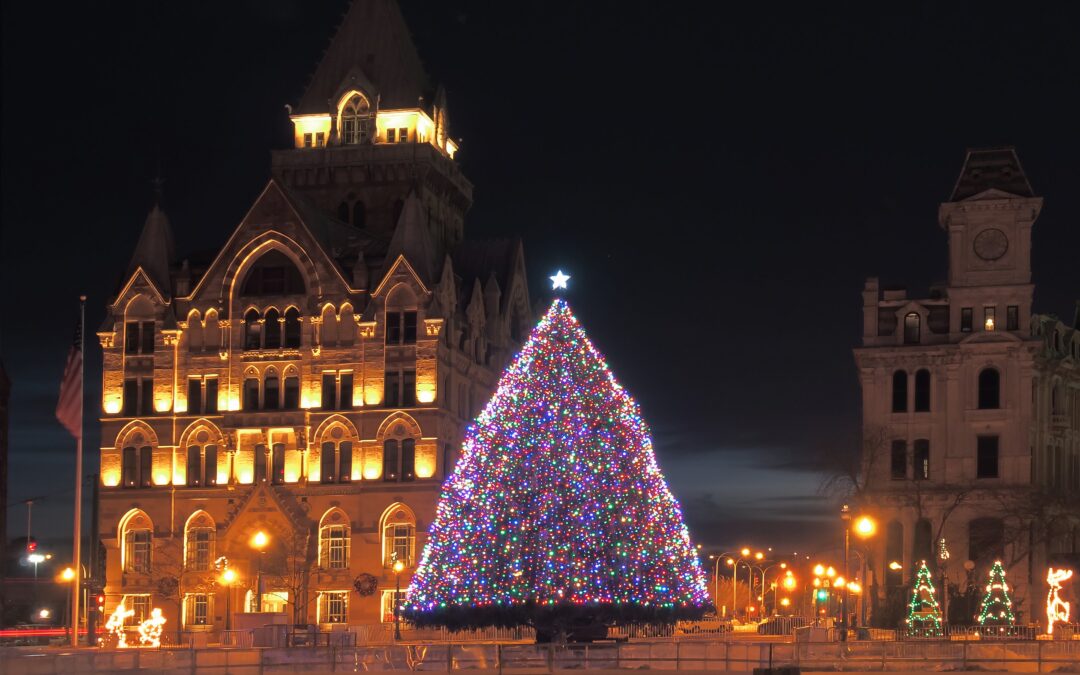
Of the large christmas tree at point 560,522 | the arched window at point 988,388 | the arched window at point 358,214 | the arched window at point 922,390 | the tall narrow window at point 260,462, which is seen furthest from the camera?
the arched window at point 358,214

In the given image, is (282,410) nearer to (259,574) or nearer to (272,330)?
(272,330)

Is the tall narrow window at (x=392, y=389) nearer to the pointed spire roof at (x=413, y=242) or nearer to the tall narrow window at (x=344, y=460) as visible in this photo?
the tall narrow window at (x=344, y=460)

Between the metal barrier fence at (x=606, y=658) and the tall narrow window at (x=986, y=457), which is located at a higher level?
the tall narrow window at (x=986, y=457)

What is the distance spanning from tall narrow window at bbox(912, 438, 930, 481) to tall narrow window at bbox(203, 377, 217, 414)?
37.5 meters

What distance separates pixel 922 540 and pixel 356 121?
42877 mm

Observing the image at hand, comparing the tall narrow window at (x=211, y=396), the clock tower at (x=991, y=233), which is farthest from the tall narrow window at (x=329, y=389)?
the clock tower at (x=991, y=233)

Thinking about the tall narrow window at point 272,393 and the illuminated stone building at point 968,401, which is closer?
the illuminated stone building at point 968,401

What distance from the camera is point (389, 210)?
4692 inches

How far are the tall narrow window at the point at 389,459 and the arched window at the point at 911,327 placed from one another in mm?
27171

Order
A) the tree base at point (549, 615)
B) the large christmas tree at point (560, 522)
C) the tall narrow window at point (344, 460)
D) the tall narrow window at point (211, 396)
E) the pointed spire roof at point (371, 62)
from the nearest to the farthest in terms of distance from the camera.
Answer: the tree base at point (549, 615), the large christmas tree at point (560, 522), the tall narrow window at point (344, 460), the tall narrow window at point (211, 396), the pointed spire roof at point (371, 62)

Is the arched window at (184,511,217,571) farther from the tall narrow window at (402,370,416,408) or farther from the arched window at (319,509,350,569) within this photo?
the tall narrow window at (402,370,416,408)

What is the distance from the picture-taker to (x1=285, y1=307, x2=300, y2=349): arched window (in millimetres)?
109500

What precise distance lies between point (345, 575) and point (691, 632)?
29668 millimetres

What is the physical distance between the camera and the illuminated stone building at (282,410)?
105875 mm
